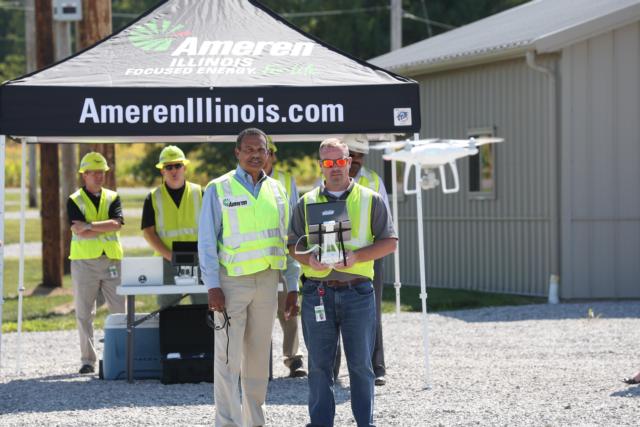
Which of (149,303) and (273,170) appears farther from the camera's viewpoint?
(149,303)

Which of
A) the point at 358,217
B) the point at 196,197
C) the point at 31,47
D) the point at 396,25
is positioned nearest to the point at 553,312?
the point at 196,197

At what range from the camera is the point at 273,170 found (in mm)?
10812

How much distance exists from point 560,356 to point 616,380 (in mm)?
1841

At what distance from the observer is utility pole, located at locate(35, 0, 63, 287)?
65.4ft

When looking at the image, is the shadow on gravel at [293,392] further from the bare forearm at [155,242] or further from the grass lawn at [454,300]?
the grass lawn at [454,300]

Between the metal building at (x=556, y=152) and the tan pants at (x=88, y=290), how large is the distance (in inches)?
313

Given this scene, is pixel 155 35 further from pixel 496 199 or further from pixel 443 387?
pixel 496 199

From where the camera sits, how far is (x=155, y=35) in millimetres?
11328

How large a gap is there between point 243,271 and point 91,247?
13.1 ft

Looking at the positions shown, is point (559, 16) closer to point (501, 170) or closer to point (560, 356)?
point (501, 170)

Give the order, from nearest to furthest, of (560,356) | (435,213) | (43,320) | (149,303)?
(560,356), (43,320), (149,303), (435,213)

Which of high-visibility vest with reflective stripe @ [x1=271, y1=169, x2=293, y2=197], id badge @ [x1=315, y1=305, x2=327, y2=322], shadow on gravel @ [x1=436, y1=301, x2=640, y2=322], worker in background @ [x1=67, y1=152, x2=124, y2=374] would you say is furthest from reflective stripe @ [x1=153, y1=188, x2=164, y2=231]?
shadow on gravel @ [x1=436, y1=301, x2=640, y2=322]

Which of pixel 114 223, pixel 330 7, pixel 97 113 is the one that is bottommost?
pixel 114 223

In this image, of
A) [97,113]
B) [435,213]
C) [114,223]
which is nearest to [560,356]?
[114,223]
